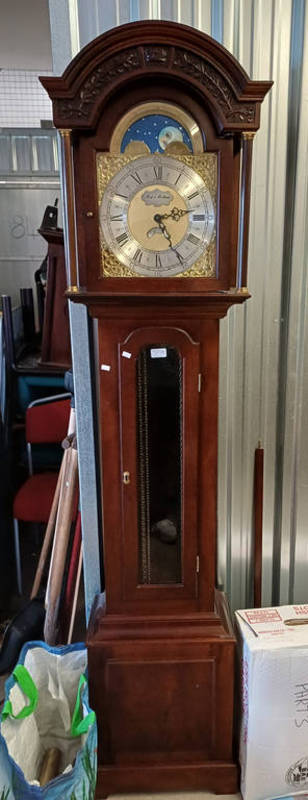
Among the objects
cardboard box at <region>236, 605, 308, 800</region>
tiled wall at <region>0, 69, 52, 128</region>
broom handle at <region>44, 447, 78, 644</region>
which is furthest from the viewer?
tiled wall at <region>0, 69, 52, 128</region>

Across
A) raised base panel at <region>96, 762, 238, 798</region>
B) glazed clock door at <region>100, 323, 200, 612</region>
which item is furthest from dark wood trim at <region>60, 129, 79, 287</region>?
raised base panel at <region>96, 762, 238, 798</region>

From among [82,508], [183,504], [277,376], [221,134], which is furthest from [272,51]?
[82,508]

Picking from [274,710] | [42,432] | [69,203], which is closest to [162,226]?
[69,203]

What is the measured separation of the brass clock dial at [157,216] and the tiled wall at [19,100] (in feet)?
16.7

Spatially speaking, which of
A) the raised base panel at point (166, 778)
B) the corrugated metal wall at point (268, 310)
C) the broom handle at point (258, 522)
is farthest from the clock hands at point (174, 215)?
the raised base panel at point (166, 778)

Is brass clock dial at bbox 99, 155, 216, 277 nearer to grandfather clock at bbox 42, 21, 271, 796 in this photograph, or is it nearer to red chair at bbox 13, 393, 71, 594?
grandfather clock at bbox 42, 21, 271, 796

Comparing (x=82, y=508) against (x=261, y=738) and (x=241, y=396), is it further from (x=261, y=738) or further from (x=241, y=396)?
(x=261, y=738)

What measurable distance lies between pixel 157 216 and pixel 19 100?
5.42 m

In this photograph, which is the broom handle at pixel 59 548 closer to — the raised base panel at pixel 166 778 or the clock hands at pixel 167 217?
the raised base panel at pixel 166 778

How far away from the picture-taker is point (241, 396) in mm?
1661

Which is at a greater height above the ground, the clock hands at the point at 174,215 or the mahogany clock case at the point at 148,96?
the mahogany clock case at the point at 148,96

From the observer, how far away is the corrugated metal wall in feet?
4.60

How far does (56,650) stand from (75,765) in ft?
1.26

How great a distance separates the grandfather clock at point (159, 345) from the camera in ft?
3.65
